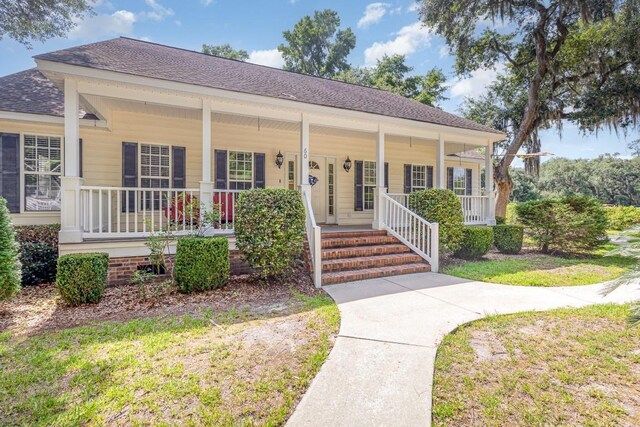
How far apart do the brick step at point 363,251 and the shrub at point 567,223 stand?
490 cm

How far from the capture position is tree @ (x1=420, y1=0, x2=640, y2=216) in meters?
11.7

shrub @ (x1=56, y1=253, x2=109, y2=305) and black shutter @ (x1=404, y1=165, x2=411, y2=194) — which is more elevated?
black shutter @ (x1=404, y1=165, x2=411, y2=194)

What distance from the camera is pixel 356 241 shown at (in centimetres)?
727

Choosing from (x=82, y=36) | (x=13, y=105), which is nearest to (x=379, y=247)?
Answer: (x=13, y=105)

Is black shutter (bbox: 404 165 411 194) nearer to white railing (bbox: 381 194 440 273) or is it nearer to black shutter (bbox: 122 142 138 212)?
white railing (bbox: 381 194 440 273)

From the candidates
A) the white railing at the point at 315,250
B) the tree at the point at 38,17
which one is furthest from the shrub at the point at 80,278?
the tree at the point at 38,17

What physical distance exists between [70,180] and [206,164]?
226 centimetres

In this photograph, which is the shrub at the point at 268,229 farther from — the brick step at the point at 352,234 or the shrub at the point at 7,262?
the shrub at the point at 7,262

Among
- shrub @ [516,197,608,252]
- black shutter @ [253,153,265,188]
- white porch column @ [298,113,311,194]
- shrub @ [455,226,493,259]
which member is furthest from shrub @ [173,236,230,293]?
shrub @ [516,197,608,252]

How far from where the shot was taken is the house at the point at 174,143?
5.81 metres

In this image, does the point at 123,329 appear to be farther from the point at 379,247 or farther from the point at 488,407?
the point at 379,247

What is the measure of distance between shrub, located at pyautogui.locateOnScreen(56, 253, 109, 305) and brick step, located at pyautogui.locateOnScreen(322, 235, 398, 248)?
159 inches

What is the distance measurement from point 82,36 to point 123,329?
11.8m

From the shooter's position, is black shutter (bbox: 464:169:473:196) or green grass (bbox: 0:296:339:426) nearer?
green grass (bbox: 0:296:339:426)
